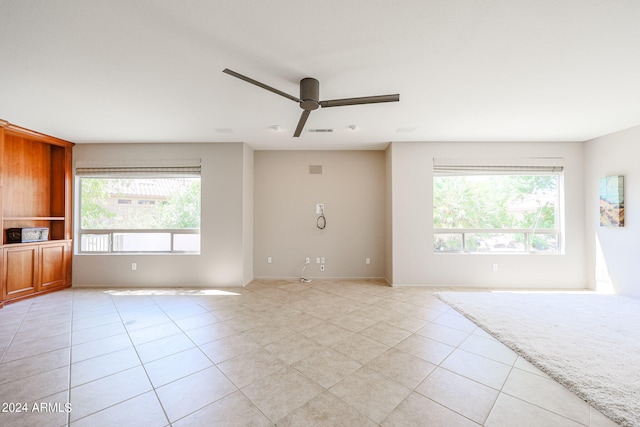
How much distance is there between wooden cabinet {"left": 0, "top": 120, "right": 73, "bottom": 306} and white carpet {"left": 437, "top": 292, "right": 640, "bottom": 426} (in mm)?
6265

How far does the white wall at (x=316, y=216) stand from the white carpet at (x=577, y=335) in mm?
1730

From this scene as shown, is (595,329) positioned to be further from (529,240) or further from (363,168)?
(363,168)

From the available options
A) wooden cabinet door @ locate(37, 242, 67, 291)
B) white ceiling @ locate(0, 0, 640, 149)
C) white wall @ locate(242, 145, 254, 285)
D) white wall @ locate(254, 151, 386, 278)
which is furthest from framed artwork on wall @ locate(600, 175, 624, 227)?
wooden cabinet door @ locate(37, 242, 67, 291)

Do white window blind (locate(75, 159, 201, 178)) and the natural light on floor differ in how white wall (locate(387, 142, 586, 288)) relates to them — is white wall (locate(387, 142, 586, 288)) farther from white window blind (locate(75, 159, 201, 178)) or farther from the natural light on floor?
white window blind (locate(75, 159, 201, 178))

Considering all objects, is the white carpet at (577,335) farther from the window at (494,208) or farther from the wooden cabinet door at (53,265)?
the wooden cabinet door at (53,265)

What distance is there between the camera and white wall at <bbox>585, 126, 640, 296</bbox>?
373 cm

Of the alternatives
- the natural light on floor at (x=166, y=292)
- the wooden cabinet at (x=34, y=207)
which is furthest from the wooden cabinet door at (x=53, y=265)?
the natural light on floor at (x=166, y=292)

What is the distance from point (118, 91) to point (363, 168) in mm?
3843

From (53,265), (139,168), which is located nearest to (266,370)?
(139,168)

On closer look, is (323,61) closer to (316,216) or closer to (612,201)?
(316,216)

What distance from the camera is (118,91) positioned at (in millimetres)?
2641

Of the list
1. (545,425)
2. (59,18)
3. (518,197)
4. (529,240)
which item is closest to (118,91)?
(59,18)

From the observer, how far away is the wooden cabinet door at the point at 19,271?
3.61 m

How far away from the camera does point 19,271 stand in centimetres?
377
